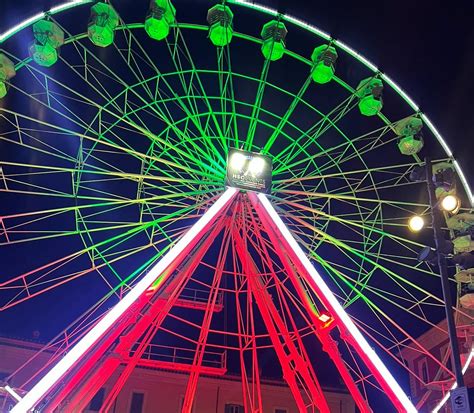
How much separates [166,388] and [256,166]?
15.6 metres

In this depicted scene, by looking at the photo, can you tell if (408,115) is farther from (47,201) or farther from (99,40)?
(47,201)

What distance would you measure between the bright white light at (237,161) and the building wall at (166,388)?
1484 centimetres

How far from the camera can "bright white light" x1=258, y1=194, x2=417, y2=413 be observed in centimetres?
1034

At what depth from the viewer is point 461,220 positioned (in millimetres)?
14266

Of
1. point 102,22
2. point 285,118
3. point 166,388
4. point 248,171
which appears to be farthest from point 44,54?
point 166,388

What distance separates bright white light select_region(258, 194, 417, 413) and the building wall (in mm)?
15054

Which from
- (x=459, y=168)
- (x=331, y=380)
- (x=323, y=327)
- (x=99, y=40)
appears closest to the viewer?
(x=323, y=327)

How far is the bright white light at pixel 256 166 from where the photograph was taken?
42.4ft

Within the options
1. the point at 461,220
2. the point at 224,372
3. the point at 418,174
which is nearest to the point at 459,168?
the point at 461,220

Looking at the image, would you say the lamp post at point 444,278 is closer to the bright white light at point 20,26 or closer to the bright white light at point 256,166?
the bright white light at point 256,166

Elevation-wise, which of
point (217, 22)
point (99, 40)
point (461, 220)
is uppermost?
point (217, 22)

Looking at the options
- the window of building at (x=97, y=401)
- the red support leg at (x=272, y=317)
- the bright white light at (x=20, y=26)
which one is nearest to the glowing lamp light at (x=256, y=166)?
the red support leg at (x=272, y=317)

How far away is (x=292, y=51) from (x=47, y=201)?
1515 cm

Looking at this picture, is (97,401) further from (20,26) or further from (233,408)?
(20,26)
